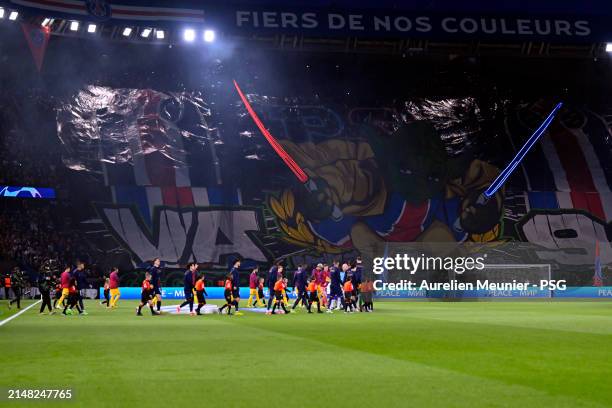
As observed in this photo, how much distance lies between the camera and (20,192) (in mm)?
52312

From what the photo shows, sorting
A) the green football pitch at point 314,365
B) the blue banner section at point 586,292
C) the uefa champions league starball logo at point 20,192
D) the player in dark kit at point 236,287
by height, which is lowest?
the blue banner section at point 586,292

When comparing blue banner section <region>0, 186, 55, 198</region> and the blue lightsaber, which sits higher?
the blue lightsaber

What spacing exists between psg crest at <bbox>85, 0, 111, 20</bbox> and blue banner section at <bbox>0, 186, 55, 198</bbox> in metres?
12.0

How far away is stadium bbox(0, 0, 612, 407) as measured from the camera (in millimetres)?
52656

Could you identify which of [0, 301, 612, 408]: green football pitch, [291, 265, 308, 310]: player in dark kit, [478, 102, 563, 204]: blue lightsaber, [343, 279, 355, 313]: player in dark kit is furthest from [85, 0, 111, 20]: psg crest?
[0, 301, 612, 408]: green football pitch

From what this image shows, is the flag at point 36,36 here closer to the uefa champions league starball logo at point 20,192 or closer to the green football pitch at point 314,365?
the uefa champions league starball logo at point 20,192

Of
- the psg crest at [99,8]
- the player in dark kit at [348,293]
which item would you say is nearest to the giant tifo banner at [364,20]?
the psg crest at [99,8]

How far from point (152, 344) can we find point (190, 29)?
4137 centimetres

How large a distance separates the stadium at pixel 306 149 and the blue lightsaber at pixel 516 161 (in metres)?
0.17

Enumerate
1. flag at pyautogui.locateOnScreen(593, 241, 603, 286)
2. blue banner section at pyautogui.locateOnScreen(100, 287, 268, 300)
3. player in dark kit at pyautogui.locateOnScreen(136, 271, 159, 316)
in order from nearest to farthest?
player in dark kit at pyautogui.locateOnScreen(136, 271, 159, 316) < blue banner section at pyautogui.locateOnScreen(100, 287, 268, 300) < flag at pyautogui.locateOnScreen(593, 241, 603, 286)

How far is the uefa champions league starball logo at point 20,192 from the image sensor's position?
170 feet

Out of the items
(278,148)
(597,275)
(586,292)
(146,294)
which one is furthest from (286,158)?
(146,294)

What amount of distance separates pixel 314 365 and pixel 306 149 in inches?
1939

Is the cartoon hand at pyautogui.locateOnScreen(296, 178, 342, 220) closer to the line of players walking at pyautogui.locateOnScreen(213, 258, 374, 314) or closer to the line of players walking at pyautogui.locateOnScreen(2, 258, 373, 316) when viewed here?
the line of players walking at pyautogui.locateOnScreen(2, 258, 373, 316)
